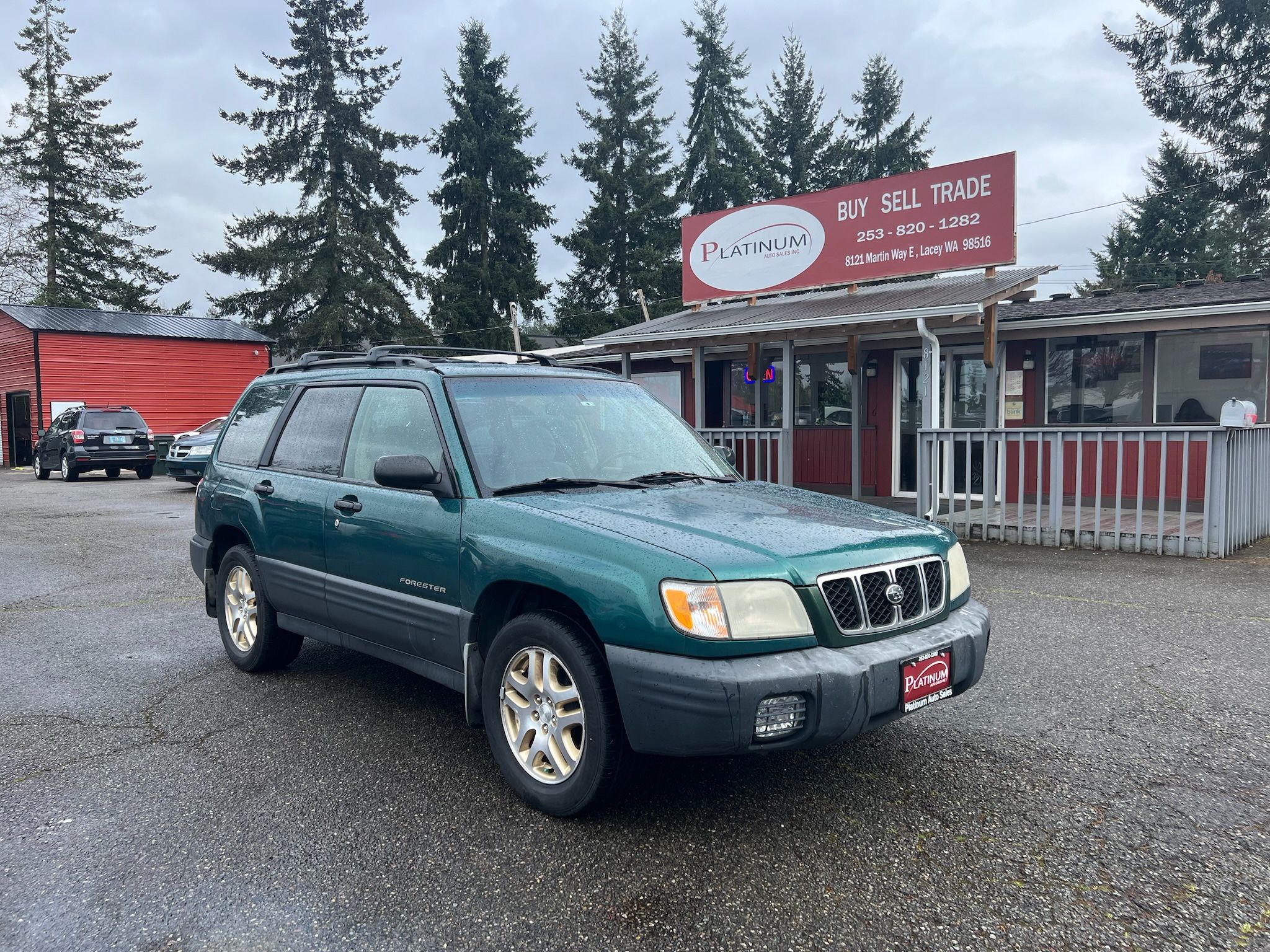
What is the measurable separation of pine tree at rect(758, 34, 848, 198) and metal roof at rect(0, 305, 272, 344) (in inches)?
938

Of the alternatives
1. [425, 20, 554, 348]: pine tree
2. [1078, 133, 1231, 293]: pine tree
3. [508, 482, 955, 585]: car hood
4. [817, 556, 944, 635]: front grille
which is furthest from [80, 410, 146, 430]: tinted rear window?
[1078, 133, 1231, 293]: pine tree

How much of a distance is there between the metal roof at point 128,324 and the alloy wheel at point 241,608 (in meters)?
26.5

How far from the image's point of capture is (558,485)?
3.66 m

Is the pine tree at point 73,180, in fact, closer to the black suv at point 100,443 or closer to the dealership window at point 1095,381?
the black suv at point 100,443

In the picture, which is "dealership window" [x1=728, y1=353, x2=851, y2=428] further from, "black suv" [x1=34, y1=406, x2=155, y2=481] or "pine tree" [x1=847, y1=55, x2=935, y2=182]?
"pine tree" [x1=847, y1=55, x2=935, y2=182]

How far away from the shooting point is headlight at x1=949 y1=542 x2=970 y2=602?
3.48 metres

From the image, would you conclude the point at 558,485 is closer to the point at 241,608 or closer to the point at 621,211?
the point at 241,608

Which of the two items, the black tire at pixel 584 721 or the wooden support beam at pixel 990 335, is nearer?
the black tire at pixel 584 721

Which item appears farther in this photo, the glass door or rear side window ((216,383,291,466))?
the glass door

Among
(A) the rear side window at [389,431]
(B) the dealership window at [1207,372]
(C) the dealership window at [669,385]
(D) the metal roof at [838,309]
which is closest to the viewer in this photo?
(A) the rear side window at [389,431]

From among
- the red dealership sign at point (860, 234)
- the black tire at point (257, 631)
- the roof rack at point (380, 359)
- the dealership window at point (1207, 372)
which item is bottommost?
the black tire at point (257, 631)

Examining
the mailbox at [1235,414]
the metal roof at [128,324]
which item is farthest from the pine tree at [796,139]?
the mailbox at [1235,414]

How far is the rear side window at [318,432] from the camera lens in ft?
14.6

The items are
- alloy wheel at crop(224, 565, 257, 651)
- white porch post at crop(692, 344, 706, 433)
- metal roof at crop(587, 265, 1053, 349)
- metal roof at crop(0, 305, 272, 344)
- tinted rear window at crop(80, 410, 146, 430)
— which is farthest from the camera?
metal roof at crop(0, 305, 272, 344)
